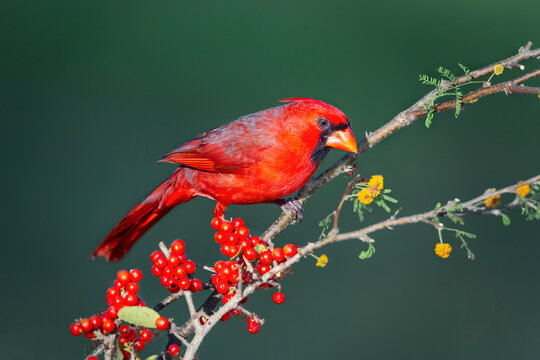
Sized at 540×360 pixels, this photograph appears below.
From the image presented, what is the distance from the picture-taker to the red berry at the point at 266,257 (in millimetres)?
859

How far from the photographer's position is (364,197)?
97 centimetres

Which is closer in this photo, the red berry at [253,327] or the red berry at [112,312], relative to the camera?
the red berry at [112,312]

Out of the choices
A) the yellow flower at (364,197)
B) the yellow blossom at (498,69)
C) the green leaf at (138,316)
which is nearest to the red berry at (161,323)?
the green leaf at (138,316)

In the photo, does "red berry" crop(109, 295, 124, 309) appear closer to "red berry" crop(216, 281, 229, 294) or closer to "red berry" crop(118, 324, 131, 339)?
"red berry" crop(118, 324, 131, 339)

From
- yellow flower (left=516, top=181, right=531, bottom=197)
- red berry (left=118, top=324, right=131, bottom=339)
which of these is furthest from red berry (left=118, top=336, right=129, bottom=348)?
yellow flower (left=516, top=181, right=531, bottom=197)

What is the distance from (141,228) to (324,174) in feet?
1.68

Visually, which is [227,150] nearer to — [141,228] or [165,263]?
[141,228]

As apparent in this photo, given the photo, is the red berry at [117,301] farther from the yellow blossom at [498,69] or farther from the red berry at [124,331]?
the yellow blossom at [498,69]

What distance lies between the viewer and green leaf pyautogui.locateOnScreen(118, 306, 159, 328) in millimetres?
757

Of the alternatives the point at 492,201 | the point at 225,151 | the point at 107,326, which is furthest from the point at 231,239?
the point at 225,151

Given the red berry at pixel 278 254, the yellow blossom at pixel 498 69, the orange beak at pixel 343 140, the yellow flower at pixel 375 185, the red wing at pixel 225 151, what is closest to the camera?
the red berry at pixel 278 254

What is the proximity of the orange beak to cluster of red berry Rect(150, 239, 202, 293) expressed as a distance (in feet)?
2.00

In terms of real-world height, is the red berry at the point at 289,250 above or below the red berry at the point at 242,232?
below

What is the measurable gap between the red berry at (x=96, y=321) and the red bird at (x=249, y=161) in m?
0.68
